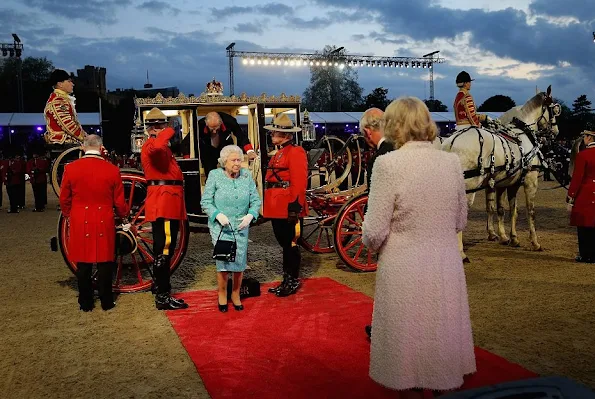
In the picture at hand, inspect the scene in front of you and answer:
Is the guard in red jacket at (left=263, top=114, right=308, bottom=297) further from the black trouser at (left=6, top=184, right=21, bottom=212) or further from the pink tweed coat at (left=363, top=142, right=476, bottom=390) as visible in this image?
the black trouser at (left=6, top=184, right=21, bottom=212)

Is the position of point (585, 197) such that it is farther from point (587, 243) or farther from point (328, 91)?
point (328, 91)

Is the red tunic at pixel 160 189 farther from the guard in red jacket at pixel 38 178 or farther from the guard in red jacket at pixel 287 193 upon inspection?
the guard in red jacket at pixel 38 178

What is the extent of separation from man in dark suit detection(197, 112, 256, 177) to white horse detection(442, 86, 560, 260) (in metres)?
2.76

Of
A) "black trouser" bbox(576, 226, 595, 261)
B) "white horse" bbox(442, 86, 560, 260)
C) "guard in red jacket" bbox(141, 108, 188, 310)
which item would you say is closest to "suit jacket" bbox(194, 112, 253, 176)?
"guard in red jacket" bbox(141, 108, 188, 310)

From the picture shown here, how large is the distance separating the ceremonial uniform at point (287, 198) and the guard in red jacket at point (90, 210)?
4.73ft

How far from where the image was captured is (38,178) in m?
14.8

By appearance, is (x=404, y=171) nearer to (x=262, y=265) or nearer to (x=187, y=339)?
(x=187, y=339)

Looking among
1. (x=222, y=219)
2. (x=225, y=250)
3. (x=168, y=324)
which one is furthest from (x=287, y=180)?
(x=168, y=324)

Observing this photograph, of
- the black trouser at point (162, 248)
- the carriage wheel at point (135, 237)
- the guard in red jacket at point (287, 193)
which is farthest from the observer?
the carriage wheel at point (135, 237)

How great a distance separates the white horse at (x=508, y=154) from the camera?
7.39m

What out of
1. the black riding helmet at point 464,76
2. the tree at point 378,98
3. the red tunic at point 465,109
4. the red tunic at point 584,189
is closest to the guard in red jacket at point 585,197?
the red tunic at point 584,189

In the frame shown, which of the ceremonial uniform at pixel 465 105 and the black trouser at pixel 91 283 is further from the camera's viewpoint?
the ceremonial uniform at pixel 465 105

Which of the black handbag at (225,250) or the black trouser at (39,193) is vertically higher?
the black handbag at (225,250)

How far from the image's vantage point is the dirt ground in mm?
3699
